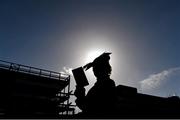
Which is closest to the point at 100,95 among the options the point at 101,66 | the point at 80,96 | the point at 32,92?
the point at 80,96

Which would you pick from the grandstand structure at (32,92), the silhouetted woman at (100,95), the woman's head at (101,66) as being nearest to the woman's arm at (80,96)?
the silhouetted woman at (100,95)

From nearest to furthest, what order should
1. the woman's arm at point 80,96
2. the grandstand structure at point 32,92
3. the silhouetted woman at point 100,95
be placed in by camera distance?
the silhouetted woman at point 100,95, the woman's arm at point 80,96, the grandstand structure at point 32,92

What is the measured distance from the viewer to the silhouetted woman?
208cm

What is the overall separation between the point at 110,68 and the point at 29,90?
65.7 ft

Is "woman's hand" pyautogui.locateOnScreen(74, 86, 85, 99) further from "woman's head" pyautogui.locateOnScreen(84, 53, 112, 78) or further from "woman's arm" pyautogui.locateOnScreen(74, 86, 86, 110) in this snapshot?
"woman's head" pyautogui.locateOnScreen(84, 53, 112, 78)

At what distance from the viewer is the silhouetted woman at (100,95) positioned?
2.08 meters

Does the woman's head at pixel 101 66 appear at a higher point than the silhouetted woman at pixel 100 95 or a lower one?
higher

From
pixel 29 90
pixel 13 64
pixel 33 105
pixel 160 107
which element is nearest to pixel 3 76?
pixel 13 64

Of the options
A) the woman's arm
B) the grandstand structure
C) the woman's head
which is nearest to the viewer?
the woman's arm

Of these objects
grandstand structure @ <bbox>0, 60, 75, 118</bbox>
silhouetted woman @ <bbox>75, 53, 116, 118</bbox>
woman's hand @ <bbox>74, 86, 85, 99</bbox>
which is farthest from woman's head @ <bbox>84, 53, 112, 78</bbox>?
grandstand structure @ <bbox>0, 60, 75, 118</bbox>

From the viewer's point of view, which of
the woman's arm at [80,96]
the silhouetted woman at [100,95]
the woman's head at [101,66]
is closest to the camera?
the silhouetted woman at [100,95]

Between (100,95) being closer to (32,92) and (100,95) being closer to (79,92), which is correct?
(79,92)

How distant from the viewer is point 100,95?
7.26 feet

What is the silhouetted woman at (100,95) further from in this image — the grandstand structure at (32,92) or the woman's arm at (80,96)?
the grandstand structure at (32,92)
